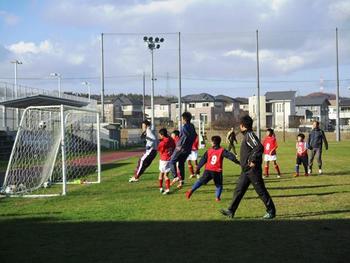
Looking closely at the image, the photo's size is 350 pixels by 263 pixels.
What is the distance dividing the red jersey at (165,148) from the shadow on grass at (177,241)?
4.66m

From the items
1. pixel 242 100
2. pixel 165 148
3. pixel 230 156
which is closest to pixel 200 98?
pixel 242 100

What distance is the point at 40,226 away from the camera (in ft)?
30.7

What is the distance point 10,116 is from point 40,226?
33.2 m

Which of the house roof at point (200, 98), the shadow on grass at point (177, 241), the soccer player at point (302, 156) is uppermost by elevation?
the house roof at point (200, 98)

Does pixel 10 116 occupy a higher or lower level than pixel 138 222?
higher

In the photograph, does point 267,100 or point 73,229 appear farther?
point 267,100

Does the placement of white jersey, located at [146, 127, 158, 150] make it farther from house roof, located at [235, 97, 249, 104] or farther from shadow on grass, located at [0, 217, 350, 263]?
house roof, located at [235, 97, 249, 104]

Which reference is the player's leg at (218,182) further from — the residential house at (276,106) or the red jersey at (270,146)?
the residential house at (276,106)

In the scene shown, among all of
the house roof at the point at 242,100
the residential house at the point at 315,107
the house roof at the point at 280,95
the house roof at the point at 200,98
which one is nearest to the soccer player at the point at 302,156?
the house roof at the point at 280,95

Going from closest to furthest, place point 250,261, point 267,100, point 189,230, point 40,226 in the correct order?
1. point 250,261
2. point 189,230
3. point 40,226
4. point 267,100

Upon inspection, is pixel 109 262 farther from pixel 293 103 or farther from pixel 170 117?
pixel 170 117

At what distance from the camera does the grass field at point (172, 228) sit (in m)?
7.05

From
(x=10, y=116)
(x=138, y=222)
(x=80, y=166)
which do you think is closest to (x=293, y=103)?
(x=10, y=116)

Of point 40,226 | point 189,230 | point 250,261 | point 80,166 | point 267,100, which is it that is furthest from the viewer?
point 267,100
